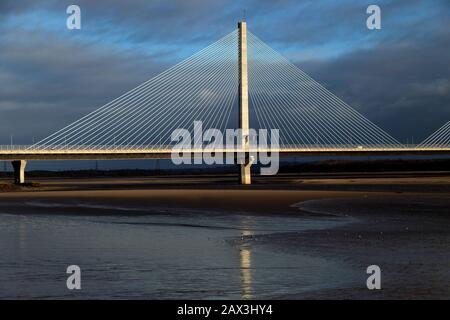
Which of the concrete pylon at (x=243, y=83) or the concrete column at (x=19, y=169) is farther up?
the concrete pylon at (x=243, y=83)

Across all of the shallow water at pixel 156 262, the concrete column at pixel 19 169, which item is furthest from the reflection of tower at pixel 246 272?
the concrete column at pixel 19 169

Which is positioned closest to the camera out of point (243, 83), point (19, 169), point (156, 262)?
point (156, 262)

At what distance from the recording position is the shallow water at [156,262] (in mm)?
12302

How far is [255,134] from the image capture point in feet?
266

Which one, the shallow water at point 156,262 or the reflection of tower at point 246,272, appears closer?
the reflection of tower at point 246,272

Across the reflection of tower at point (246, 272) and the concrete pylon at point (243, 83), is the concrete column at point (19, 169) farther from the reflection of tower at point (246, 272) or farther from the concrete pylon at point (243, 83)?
the reflection of tower at point (246, 272)

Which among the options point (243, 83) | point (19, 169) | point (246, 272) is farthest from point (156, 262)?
point (19, 169)

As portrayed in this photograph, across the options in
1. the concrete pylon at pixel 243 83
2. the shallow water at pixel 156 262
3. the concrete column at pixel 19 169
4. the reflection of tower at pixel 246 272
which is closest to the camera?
the reflection of tower at pixel 246 272

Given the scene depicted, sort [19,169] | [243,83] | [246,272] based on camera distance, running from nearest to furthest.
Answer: [246,272], [243,83], [19,169]

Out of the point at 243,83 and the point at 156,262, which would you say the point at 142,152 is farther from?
the point at 156,262

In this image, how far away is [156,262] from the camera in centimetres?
1556
